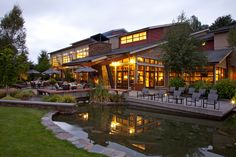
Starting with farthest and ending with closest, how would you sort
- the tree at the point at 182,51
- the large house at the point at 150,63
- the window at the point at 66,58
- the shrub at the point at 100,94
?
the window at the point at 66,58 < the large house at the point at 150,63 < the tree at the point at 182,51 < the shrub at the point at 100,94

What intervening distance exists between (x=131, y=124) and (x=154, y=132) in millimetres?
1763

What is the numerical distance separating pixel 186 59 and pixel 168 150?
13.8 meters

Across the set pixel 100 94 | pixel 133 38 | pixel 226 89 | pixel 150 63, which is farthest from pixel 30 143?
pixel 133 38

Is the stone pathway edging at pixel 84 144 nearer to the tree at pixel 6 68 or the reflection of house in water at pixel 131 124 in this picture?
the reflection of house in water at pixel 131 124

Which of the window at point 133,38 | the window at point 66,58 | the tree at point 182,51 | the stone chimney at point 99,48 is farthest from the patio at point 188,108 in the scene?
the window at point 66,58

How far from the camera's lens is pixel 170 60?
65.8 ft

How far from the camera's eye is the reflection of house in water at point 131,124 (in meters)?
9.59

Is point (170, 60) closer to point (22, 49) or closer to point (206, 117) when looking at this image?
point (206, 117)

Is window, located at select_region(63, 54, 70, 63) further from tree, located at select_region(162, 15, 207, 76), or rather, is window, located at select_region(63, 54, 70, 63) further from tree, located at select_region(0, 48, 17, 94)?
tree, located at select_region(0, 48, 17, 94)

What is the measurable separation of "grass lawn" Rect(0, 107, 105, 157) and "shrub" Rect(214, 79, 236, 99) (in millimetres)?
13290

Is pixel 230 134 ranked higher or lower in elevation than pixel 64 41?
Result: lower

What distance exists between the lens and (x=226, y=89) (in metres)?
15.7

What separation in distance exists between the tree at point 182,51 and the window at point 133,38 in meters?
6.50

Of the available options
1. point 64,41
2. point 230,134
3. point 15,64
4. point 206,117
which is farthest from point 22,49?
point 64,41
